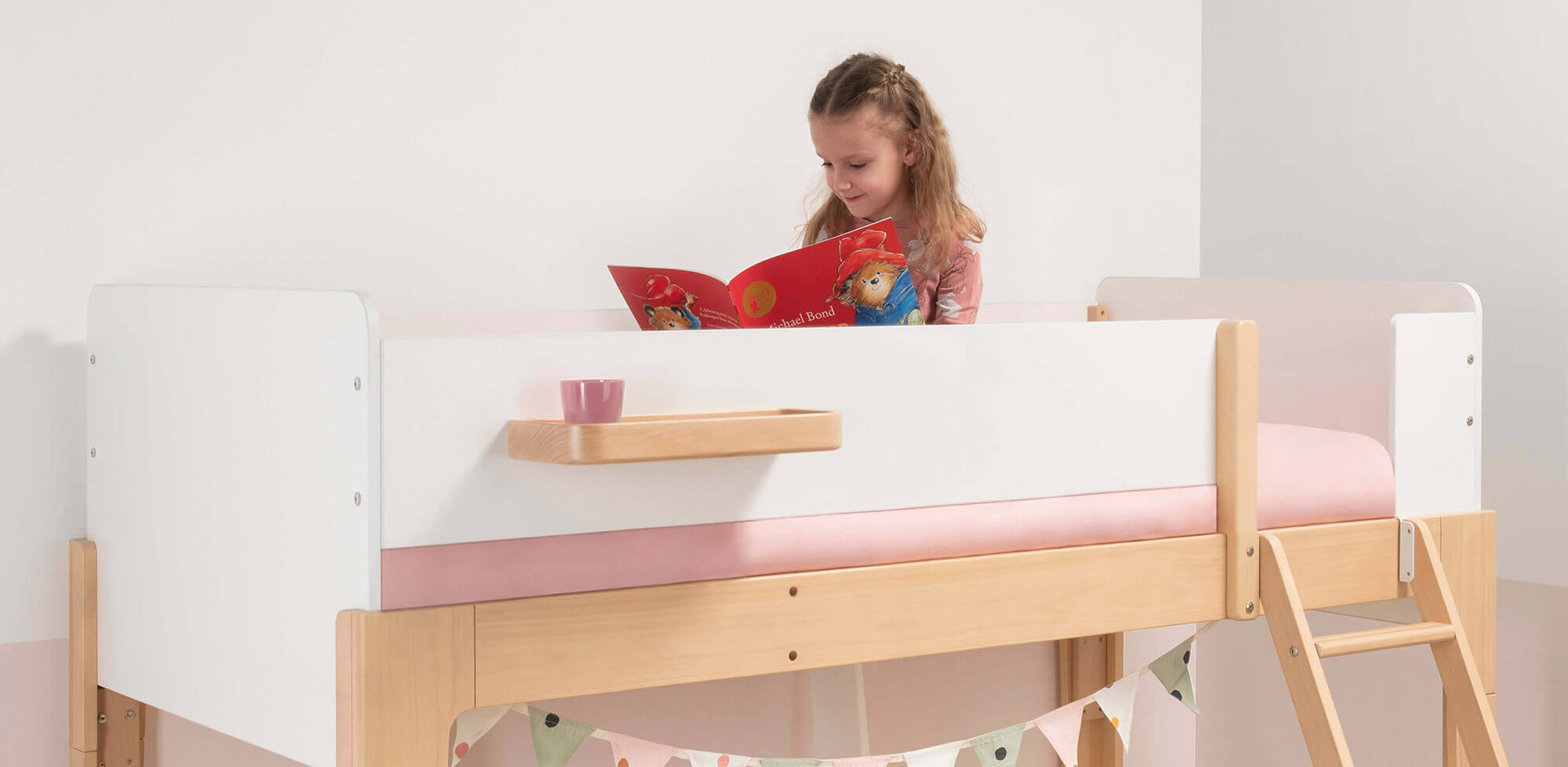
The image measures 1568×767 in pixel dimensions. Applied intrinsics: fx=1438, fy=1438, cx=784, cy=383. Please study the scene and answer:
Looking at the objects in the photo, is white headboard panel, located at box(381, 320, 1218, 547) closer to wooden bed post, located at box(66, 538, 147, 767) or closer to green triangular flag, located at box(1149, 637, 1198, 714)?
green triangular flag, located at box(1149, 637, 1198, 714)

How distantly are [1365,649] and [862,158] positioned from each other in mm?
881

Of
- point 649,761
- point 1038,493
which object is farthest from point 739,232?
point 649,761

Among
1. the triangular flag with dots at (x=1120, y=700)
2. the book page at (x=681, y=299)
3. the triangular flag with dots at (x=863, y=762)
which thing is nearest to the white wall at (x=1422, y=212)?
the triangular flag with dots at (x=1120, y=700)

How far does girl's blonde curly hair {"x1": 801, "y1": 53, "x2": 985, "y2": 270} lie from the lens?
1.95 meters

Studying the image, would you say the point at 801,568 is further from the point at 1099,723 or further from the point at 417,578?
the point at 1099,723

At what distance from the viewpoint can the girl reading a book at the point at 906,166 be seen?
6.39ft

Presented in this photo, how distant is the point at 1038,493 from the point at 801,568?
295mm

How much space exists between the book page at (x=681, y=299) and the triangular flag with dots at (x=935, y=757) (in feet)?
1.67

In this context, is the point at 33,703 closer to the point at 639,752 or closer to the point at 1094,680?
the point at 639,752

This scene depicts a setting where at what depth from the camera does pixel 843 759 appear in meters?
1.49

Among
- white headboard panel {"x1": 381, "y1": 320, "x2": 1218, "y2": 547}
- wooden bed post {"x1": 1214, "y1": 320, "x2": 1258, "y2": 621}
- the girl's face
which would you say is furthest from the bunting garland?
the girl's face

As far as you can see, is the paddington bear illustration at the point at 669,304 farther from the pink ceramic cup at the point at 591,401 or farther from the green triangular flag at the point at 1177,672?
the green triangular flag at the point at 1177,672

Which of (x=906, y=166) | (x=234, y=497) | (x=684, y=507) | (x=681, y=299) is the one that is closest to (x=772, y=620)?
(x=684, y=507)

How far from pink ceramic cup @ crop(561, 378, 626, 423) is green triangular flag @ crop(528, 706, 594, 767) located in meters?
0.34
